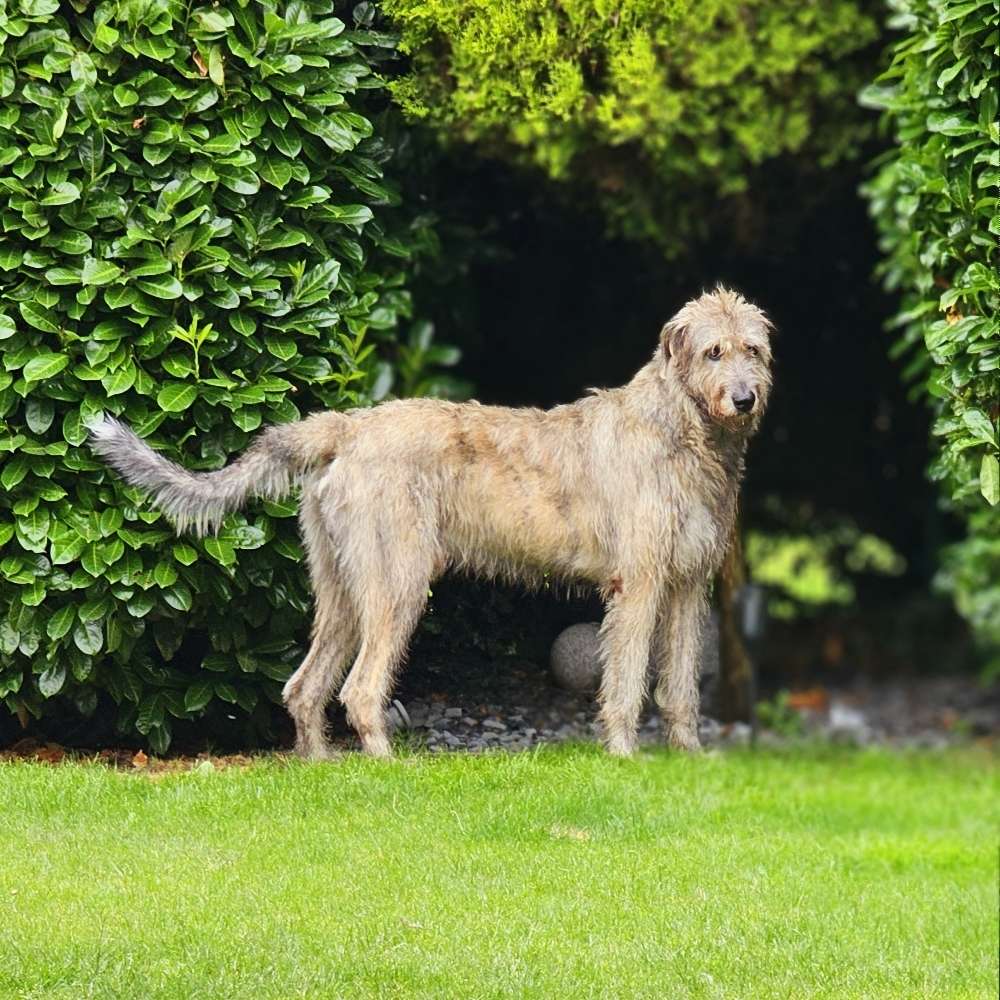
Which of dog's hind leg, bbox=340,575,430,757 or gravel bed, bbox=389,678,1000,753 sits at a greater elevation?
dog's hind leg, bbox=340,575,430,757

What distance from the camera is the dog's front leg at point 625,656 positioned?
5.72 metres

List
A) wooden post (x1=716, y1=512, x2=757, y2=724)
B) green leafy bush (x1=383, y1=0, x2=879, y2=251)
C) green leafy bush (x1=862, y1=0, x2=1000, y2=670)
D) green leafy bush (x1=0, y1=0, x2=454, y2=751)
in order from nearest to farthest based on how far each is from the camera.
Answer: green leafy bush (x1=0, y1=0, x2=454, y2=751)
green leafy bush (x1=862, y1=0, x2=1000, y2=670)
green leafy bush (x1=383, y1=0, x2=879, y2=251)
wooden post (x1=716, y1=512, x2=757, y2=724)

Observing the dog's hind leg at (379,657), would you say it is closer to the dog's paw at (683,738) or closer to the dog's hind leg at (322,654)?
the dog's hind leg at (322,654)

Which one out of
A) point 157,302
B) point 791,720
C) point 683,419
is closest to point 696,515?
point 683,419

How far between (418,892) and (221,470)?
152 cm

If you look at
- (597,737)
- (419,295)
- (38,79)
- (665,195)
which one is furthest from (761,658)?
(38,79)

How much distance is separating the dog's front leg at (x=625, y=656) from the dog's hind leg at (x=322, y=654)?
845 millimetres

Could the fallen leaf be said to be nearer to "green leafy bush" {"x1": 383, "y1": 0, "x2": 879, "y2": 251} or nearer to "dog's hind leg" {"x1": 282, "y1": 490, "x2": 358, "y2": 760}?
"dog's hind leg" {"x1": 282, "y1": 490, "x2": 358, "y2": 760}

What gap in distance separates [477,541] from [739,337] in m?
1.08

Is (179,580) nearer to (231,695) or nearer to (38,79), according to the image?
(231,695)

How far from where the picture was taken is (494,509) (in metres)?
5.76

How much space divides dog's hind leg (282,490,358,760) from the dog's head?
1291 millimetres

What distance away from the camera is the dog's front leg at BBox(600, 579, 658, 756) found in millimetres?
5719

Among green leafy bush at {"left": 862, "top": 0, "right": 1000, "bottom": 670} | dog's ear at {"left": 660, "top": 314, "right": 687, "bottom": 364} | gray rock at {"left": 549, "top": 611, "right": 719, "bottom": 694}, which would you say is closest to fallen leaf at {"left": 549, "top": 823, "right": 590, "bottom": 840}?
gray rock at {"left": 549, "top": 611, "right": 719, "bottom": 694}
